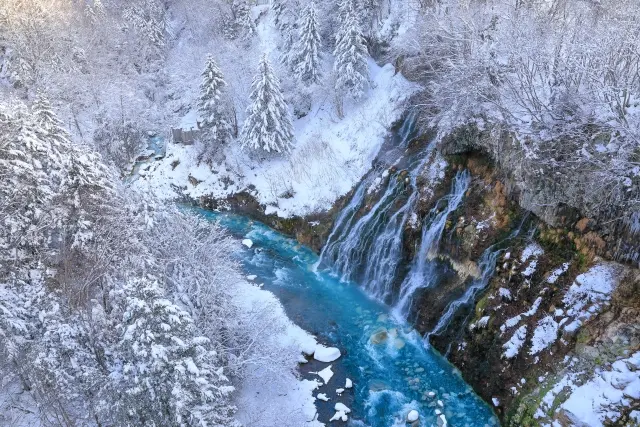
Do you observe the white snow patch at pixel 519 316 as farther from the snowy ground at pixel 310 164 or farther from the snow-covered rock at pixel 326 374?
the snowy ground at pixel 310 164

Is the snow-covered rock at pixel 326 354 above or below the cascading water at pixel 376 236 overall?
below

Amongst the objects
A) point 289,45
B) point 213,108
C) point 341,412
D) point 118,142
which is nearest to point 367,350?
point 341,412

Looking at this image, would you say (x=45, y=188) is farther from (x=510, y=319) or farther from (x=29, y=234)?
(x=510, y=319)

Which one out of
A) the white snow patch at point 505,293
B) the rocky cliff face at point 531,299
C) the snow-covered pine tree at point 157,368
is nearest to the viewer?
the snow-covered pine tree at point 157,368

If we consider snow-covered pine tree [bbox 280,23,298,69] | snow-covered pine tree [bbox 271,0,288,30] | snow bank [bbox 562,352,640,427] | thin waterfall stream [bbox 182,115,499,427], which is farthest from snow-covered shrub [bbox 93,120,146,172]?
snow bank [bbox 562,352,640,427]

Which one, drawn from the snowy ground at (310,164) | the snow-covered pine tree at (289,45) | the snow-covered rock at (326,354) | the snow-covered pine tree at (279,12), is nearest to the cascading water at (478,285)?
the snow-covered rock at (326,354)

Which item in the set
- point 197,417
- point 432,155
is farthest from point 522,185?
point 197,417

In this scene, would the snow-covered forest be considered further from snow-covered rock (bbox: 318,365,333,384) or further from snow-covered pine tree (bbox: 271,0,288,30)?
snow-covered pine tree (bbox: 271,0,288,30)
